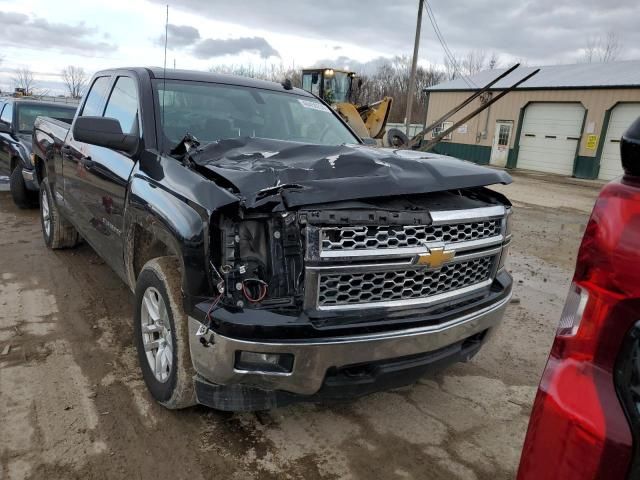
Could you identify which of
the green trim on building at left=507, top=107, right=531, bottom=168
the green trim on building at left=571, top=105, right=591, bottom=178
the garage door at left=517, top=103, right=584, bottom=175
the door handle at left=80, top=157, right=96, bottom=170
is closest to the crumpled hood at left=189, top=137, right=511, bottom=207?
the door handle at left=80, top=157, right=96, bottom=170

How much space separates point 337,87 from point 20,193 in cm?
1308

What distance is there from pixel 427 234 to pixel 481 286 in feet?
2.09

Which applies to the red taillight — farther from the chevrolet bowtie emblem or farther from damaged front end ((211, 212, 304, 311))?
damaged front end ((211, 212, 304, 311))

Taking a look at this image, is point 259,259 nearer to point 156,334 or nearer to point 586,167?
point 156,334

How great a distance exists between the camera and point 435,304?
8.09 feet

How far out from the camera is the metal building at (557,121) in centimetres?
1970

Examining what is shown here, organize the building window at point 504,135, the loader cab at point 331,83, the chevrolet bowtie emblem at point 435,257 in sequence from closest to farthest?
the chevrolet bowtie emblem at point 435,257, the loader cab at point 331,83, the building window at point 504,135

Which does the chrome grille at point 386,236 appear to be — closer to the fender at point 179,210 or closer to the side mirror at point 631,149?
the fender at point 179,210

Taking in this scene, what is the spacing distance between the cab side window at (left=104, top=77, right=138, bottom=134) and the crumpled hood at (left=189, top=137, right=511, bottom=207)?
92 centimetres

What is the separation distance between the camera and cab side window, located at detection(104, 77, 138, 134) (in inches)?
136

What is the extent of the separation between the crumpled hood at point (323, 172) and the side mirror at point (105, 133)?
2.10 feet

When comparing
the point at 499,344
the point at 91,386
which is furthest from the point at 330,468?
the point at 499,344

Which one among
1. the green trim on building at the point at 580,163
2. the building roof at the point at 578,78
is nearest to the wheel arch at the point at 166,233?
the building roof at the point at 578,78

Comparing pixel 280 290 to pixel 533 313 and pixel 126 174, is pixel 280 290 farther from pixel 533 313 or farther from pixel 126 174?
pixel 533 313
